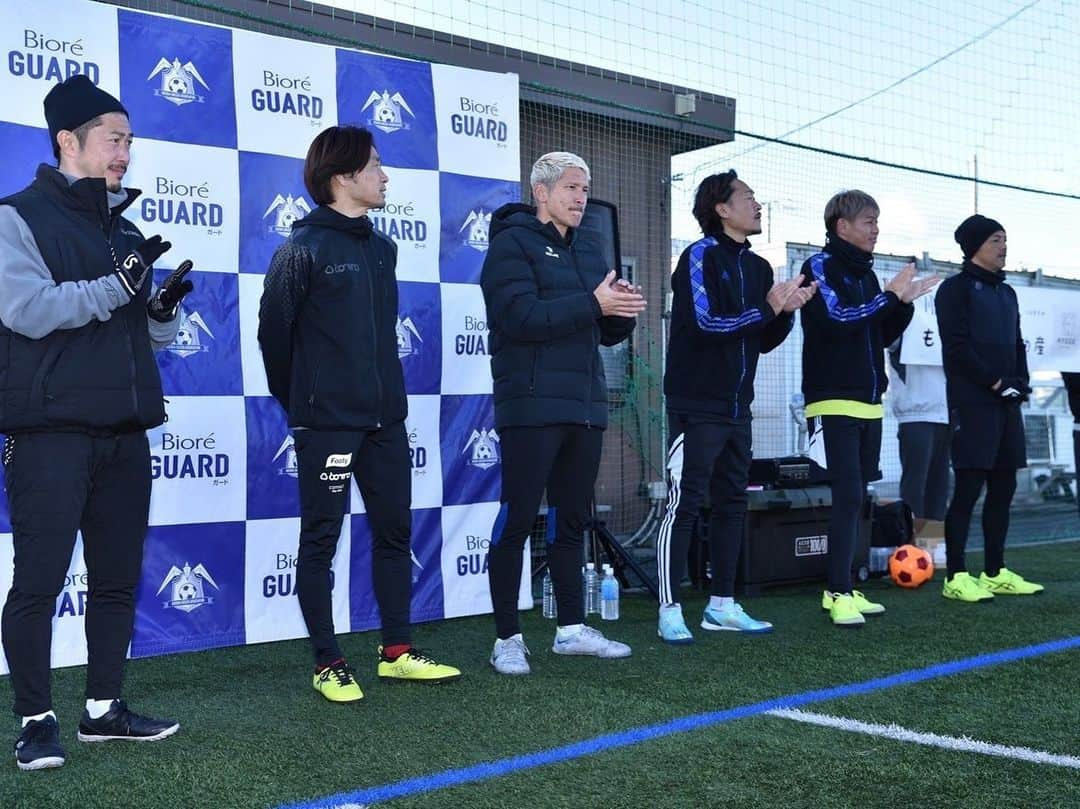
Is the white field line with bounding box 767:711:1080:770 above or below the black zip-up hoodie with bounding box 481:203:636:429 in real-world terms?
below

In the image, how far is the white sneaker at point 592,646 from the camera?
4.34 meters

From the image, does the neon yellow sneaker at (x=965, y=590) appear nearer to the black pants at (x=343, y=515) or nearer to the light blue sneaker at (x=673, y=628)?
the light blue sneaker at (x=673, y=628)

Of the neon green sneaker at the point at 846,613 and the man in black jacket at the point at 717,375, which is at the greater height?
the man in black jacket at the point at 717,375

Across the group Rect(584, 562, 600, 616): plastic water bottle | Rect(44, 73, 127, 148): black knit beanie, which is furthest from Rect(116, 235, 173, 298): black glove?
Rect(584, 562, 600, 616): plastic water bottle

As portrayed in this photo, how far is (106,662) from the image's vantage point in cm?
318

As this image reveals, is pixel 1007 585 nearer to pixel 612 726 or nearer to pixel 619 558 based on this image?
pixel 619 558

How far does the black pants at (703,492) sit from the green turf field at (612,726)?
1.01 ft

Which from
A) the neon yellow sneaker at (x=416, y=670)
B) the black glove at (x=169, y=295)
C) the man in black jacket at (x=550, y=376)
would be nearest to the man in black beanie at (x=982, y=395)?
the man in black jacket at (x=550, y=376)

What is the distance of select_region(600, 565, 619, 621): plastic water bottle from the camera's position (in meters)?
5.26

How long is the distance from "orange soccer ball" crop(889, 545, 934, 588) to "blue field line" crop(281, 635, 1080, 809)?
180 cm

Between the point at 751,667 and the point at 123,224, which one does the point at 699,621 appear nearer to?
the point at 751,667

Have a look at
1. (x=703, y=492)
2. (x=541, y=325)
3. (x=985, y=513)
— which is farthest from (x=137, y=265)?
(x=985, y=513)

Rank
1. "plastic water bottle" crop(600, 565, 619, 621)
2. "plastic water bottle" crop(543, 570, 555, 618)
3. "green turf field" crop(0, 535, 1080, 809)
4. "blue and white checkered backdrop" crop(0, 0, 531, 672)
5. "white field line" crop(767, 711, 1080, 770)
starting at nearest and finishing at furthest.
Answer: "green turf field" crop(0, 535, 1080, 809) → "white field line" crop(767, 711, 1080, 770) → "blue and white checkered backdrop" crop(0, 0, 531, 672) → "plastic water bottle" crop(600, 565, 619, 621) → "plastic water bottle" crop(543, 570, 555, 618)

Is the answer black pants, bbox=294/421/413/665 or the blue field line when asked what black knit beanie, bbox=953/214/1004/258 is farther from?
black pants, bbox=294/421/413/665
